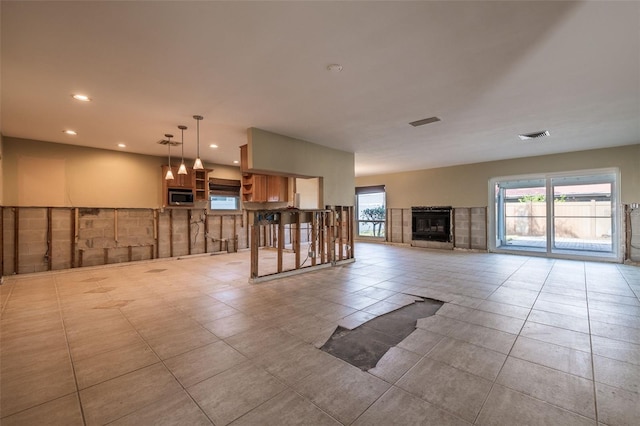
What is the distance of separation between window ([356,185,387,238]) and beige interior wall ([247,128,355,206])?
432 centimetres

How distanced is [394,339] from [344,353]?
2.00ft

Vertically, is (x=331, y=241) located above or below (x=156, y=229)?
below

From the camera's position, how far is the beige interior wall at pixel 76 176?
5719mm

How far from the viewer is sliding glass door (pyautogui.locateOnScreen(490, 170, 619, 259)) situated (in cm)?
721

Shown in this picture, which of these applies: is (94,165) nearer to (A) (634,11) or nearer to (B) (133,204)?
(B) (133,204)

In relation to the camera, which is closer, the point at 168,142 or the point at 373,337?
the point at 373,337

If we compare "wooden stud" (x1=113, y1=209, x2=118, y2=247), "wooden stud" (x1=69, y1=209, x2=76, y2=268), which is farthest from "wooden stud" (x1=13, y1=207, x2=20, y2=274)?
"wooden stud" (x1=113, y1=209, x2=118, y2=247)

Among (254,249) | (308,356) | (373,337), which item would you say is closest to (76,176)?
(254,249)

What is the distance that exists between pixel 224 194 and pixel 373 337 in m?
7.42

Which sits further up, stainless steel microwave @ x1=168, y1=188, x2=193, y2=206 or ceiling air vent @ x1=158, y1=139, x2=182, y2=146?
ceiling air vent @ x1=158, y1=139, x2=182, y2=146

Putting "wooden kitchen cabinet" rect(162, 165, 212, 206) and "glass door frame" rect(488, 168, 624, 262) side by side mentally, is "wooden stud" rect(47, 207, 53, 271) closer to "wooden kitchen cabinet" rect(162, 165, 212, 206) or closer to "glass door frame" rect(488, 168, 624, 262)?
"wooden kitchen cabinet" rect(162, 165, 212, 206)

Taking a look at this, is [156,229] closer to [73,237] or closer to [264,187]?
[73,237]

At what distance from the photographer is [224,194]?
8.96 m

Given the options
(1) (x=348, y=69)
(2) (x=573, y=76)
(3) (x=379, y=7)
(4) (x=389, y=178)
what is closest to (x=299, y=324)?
(1) (x=348, y=69)
